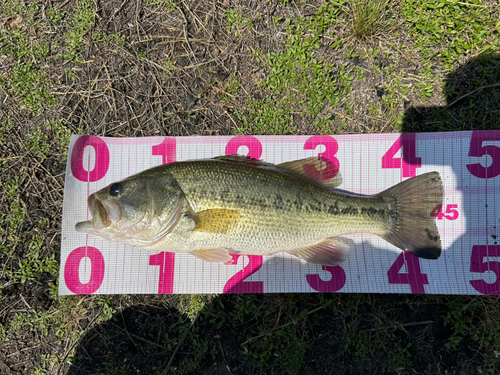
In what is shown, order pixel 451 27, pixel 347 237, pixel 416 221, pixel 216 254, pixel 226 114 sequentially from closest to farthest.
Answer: pixel 216 254 → pixel 416 221 → pixel 347 237 → pixel 451 27 → pixel 226 114

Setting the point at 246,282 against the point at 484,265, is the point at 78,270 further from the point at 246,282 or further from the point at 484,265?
the point at 484,265

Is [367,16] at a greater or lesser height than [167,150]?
greater

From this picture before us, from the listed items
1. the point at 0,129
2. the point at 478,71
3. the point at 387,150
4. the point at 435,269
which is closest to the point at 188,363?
the point at 435,269

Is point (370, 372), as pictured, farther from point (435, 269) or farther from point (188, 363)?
point (188, 363)

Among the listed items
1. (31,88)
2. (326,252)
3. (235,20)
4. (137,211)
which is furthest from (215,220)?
(31,88)

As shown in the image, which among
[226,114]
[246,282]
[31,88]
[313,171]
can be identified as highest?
[31,88]

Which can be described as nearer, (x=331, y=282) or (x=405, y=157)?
(x=331, y=282)
